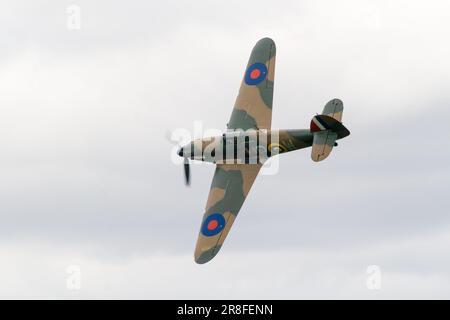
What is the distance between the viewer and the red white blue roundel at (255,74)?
48.5 metres

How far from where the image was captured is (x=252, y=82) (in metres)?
48.5

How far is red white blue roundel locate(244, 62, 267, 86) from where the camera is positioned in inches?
1909

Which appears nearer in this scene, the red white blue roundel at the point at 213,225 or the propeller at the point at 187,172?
the red white blue roundel at the point at 213,225

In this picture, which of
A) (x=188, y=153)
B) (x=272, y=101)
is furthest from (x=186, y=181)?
(x=272, y=101)

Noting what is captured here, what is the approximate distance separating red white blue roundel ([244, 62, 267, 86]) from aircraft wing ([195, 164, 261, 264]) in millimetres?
4723

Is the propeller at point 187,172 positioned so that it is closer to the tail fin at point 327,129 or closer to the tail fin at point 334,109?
the tail fin at point 327,129

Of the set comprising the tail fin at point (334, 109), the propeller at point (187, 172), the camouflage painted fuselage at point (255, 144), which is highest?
the tail fin at point (334, 109)

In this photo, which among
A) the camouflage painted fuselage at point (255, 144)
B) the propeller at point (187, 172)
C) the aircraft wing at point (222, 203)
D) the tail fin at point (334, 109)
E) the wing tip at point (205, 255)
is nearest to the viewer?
the wing tip at point (205, 255)

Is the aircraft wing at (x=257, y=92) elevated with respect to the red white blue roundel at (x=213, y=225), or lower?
elevated

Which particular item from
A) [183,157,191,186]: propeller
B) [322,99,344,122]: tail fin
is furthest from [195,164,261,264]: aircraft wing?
[322,99,344,122]: tail fin

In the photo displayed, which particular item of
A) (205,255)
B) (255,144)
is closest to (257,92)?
(255,144)

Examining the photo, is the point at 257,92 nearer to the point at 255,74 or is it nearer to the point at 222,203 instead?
the point at 255,74

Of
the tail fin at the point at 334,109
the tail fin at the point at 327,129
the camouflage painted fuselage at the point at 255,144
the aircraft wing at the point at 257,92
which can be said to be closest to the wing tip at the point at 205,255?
the camouflage painted fuselage at the point at 255,144

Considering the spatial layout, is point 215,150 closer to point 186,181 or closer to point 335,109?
point 186,181
